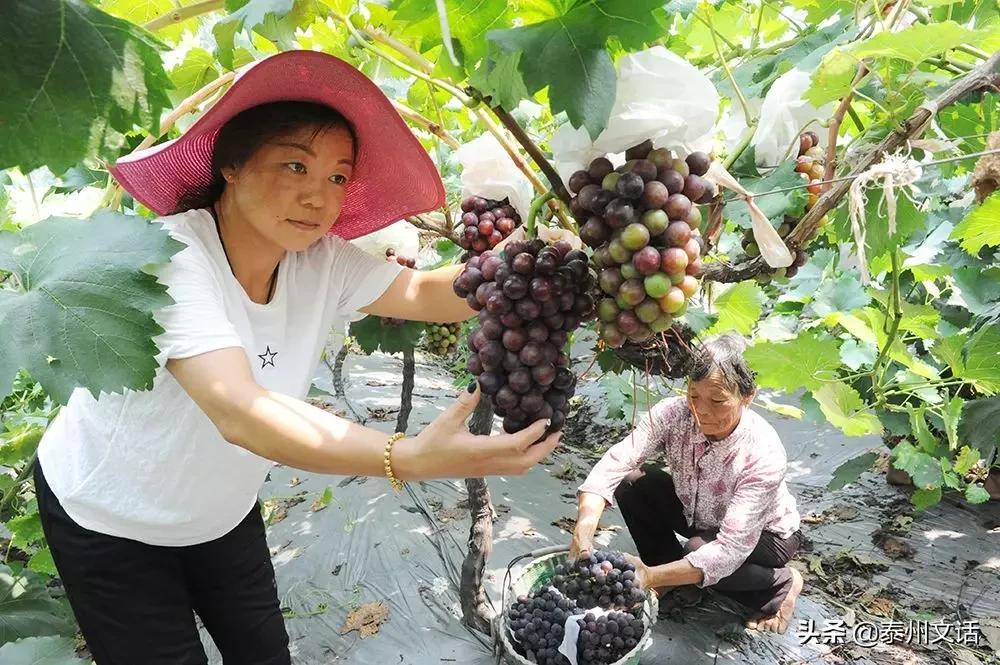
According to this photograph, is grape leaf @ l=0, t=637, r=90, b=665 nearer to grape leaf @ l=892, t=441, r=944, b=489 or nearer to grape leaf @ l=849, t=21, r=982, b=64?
grape leaf @ l=849, t=21, r=982, b=64

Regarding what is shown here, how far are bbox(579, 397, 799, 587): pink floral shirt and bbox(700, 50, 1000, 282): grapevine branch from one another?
1.78m

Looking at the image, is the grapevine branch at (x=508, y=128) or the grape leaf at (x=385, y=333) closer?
the grapevine branch at (x=508, y=128)

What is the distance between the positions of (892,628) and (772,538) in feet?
1.88

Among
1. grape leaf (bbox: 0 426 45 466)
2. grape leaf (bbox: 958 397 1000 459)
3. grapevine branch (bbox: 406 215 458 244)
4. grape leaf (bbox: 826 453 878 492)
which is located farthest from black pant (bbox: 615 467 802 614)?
grape leaf (bbox: 0 426 45 466)

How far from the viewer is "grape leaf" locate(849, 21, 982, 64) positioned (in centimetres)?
78

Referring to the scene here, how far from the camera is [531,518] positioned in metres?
3.50

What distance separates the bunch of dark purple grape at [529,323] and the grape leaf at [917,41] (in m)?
0.44

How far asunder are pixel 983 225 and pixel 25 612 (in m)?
2.28

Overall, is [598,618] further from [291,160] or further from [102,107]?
[102,107]

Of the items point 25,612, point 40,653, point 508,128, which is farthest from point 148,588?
point 508,128

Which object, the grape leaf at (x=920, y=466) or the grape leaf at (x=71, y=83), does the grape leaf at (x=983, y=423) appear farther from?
the grape leaf at (x=71, y=83)

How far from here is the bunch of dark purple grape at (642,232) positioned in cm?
67

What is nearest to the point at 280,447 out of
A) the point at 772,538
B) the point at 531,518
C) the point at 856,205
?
the point at 856,205

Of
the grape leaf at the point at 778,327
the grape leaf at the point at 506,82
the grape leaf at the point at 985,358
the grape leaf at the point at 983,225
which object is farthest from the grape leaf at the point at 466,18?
the grape leaf at the point at 778,327
